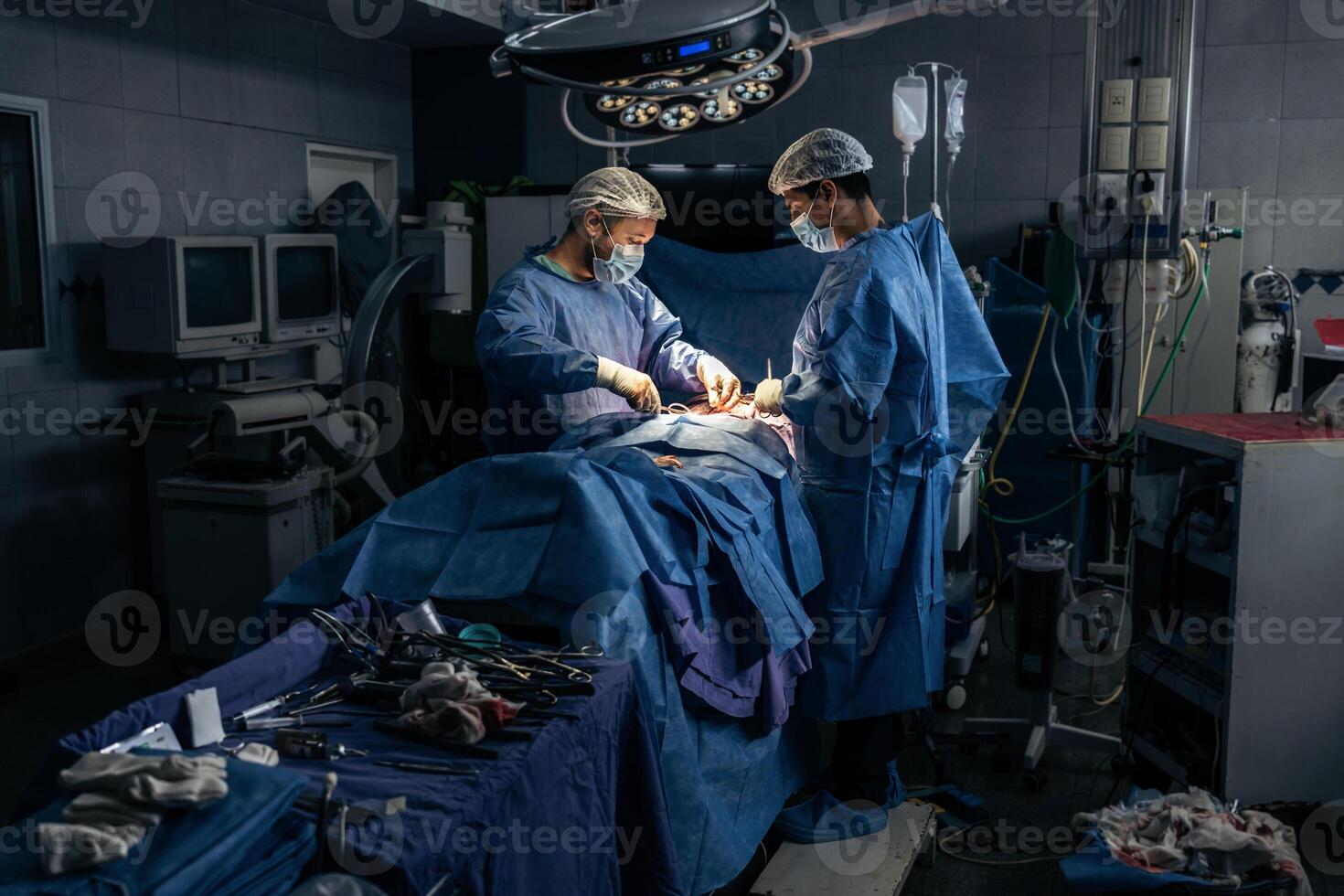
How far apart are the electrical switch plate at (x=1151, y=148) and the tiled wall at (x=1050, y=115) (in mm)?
1738

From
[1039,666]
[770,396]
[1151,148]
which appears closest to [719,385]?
[770,396]

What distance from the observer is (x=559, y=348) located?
327 cm

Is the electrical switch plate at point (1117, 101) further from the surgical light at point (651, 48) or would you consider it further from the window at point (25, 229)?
the window at point (25, 229)

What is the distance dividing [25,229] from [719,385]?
2779 millimetres

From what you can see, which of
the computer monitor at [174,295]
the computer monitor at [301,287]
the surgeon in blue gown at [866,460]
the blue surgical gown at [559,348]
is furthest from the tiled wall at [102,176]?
the surgeon in blue gown at [866,460]

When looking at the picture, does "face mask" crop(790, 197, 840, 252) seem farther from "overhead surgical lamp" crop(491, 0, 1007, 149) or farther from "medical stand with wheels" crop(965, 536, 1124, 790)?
"medical stand with wheels" crop(965, 536, 1124, 790)

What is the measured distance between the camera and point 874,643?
3139 mm

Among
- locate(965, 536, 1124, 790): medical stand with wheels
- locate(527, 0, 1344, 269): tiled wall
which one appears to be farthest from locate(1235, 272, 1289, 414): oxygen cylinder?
locate(965, 536, 1124, 790): medical stand with wheels

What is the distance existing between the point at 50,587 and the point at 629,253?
2.74 meters

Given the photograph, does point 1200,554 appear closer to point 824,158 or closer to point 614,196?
point 824,158

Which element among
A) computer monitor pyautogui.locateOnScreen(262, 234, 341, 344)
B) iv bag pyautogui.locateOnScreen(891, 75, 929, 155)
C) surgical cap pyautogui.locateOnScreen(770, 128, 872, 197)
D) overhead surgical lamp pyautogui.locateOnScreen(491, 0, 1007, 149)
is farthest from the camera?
computer monitor pyautogui.locateOnScreen(262, 234, 341, 344)

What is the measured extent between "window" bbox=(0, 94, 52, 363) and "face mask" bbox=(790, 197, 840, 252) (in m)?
2.95

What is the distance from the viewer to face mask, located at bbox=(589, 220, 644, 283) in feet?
11.8

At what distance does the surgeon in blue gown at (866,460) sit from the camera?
3023 mm
